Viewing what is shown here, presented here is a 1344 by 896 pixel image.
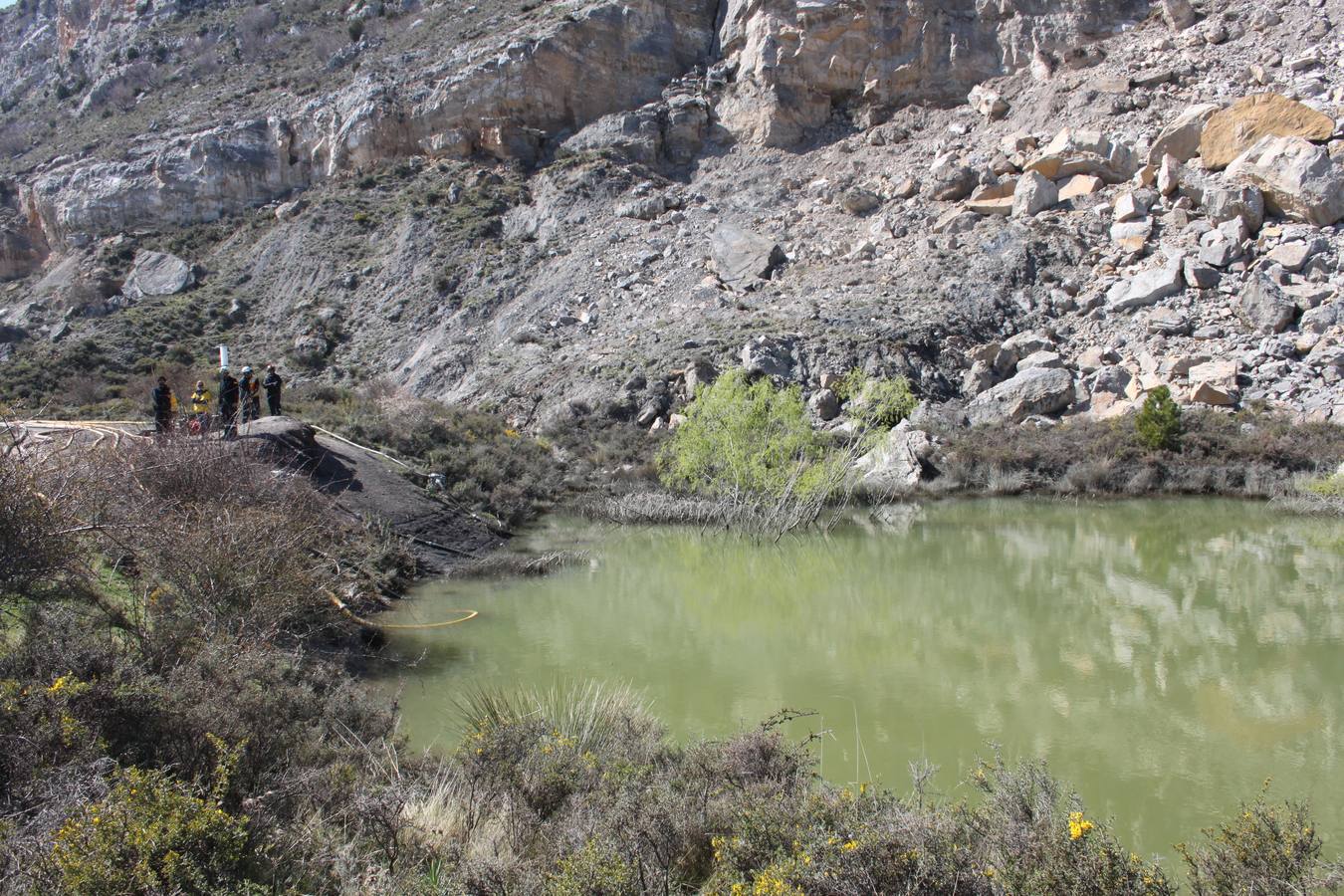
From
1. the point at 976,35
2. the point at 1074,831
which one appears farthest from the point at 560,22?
the point at 1074,831

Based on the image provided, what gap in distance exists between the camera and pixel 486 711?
683cm

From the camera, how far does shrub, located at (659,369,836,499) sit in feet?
59.1

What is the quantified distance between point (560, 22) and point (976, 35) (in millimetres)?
19449

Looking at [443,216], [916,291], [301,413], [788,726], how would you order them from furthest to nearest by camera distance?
[443,216] → [916,291] → [301,413] → [788,726]

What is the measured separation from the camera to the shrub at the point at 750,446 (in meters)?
18.0

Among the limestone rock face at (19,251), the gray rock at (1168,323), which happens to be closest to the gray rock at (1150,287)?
the gray rock at (1168,323)

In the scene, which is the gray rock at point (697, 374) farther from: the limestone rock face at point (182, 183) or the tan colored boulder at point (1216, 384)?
the limestone rock face at point (182, 183)

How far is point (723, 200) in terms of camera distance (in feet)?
120

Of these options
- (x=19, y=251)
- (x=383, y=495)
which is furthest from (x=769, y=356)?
(x=19, y=251)

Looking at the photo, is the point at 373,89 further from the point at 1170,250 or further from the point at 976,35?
the point at 1170,250

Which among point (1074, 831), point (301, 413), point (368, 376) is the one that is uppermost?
point (1074, 831)

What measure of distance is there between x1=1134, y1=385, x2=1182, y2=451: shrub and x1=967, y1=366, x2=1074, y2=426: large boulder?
3135 millimetres

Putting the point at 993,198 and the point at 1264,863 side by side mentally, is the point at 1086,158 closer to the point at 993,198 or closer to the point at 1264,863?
the point at 993,198

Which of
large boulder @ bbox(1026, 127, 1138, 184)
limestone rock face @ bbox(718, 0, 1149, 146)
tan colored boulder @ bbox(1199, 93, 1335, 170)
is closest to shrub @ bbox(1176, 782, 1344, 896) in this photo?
tan colored boulder @ bbox(1199, 93, 1335, 170)
